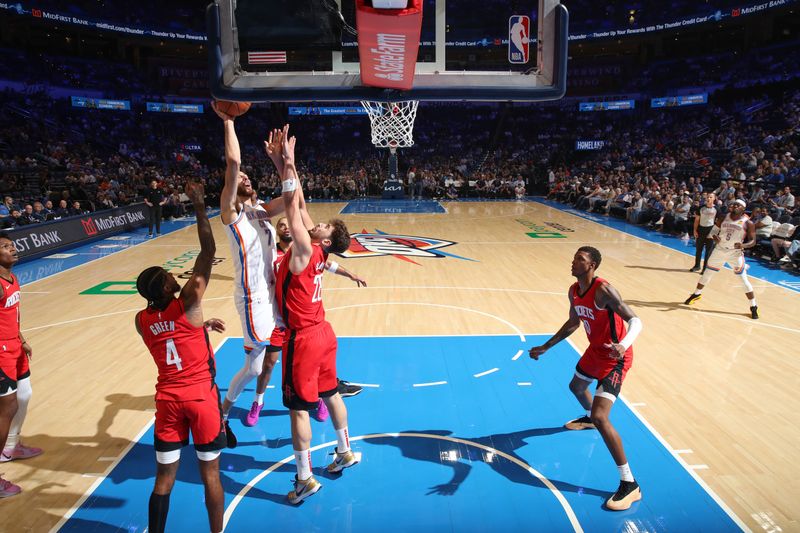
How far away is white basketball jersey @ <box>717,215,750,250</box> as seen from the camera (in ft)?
26.9

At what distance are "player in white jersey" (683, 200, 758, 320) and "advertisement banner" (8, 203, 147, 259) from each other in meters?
13.3

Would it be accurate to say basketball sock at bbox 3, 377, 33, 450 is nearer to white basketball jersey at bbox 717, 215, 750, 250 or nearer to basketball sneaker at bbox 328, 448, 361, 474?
basketball sneaker at bbox 328, 448, 361, 474

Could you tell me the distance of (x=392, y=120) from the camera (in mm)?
18125

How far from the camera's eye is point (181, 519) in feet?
12.1

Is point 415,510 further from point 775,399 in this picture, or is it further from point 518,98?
point 775,399

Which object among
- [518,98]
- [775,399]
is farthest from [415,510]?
[775,399]

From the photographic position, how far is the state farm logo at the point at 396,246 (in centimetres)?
1283

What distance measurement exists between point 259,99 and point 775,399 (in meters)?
5.47

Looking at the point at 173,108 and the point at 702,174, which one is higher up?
the point at 173,108

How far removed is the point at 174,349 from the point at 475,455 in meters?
2.49

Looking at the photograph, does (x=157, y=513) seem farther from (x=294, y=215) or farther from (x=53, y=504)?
(x=294, y=215)

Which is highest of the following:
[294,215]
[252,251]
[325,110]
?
[325,110]

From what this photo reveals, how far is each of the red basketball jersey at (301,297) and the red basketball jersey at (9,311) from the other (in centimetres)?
195

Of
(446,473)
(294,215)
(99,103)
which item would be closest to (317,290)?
(294,215)
